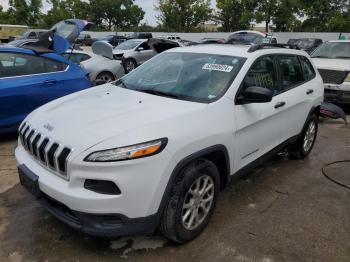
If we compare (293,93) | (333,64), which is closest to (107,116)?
(293,93)

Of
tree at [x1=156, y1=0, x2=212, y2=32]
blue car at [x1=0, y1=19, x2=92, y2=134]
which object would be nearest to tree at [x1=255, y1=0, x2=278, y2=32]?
tree at [x1=156, y1=0, x2=212, y2=32]

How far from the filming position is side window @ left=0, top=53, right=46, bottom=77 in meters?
5.51

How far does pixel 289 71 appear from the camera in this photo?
455 cm

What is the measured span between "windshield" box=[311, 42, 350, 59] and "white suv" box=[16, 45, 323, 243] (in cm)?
568

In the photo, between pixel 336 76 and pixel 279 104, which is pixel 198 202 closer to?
pixel 279 104

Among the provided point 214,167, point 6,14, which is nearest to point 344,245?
point 214,167

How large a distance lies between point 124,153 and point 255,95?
4.69ft

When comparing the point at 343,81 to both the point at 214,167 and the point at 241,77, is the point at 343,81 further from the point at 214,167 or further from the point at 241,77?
the point at 214,167

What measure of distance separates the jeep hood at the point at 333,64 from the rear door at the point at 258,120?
186 inches

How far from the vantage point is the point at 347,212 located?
3777 mm

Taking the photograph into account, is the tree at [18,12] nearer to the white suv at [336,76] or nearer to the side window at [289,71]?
the white suv at [336,76]

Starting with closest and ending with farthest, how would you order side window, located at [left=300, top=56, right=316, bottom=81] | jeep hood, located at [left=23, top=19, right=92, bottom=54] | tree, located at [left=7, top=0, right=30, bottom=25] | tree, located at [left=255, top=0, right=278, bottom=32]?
side window, located at [left=300, top=56, right=316, bottom=81] → jeep hood, located at [left=23, top=19, right=92, bottom=54] → tree, located at [left=255, top=0, right=278, bottom=32] → tree, located at [left=7, top=0, right=30, bottom=25]

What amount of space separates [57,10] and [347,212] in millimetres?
66510

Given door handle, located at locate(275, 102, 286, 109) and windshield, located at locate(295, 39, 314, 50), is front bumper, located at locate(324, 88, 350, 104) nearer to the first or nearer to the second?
door handle, located at locate(275, 102, 286, 109)
